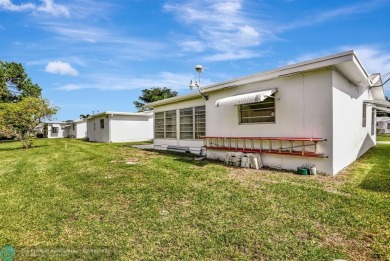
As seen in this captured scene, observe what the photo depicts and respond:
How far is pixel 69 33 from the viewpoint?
38.0 feet

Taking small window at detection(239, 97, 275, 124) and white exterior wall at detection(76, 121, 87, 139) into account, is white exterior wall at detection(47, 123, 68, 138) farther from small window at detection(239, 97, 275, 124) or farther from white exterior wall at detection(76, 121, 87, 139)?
small window at detection(239, 97, 275, 124)

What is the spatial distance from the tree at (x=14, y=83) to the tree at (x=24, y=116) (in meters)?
18.2

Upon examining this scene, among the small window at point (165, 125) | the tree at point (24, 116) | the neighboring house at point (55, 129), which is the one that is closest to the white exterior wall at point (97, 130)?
the tree at point (24, 116)

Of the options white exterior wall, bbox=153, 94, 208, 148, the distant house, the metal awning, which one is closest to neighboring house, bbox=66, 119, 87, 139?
the distant house

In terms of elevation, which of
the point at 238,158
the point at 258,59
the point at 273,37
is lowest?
the point at 238,158

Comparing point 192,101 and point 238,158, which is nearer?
point 238,158

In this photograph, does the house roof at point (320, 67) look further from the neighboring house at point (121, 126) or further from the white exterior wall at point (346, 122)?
the neighboring house at point (121, 126)

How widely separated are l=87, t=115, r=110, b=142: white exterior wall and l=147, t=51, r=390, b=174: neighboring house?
16439 mm

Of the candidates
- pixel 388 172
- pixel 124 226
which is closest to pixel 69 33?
pixel 124 226

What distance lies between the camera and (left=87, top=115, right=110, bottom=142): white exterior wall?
23828mm

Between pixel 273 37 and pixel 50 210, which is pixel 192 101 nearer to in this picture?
pixel 273 37

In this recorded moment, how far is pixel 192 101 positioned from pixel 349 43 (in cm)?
767

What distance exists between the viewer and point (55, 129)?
39.9 meters

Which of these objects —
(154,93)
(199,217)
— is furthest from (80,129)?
(199,217)
